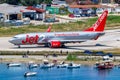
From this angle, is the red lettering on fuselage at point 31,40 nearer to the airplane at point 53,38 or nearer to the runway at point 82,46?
the airplane at point 53,38

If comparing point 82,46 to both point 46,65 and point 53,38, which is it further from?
point 46,65

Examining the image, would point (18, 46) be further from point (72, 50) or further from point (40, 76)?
point (40, 76)

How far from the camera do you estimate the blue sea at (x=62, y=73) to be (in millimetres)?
100625

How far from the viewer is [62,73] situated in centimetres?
10419

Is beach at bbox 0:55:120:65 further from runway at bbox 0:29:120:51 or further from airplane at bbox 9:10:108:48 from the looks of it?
airplane at bbox 9:10:108:48

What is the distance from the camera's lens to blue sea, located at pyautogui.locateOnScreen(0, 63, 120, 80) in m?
101

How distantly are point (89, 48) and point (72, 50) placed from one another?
16.1 feet

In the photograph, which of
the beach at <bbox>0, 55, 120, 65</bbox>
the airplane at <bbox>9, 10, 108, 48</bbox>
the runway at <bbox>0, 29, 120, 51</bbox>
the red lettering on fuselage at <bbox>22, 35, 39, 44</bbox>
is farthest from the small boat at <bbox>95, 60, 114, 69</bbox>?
the red lettering on fuselage at <bbox>22, 35, 39, 44</bbox>

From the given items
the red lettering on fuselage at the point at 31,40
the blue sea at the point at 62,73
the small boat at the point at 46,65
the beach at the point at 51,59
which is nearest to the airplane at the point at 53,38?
the red lettering on fuselage at the point at 31,40

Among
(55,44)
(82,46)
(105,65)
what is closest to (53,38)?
(55,44)

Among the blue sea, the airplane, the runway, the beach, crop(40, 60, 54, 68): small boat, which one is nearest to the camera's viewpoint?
the blue sea

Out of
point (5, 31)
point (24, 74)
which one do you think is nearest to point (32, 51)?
point (24, 74)

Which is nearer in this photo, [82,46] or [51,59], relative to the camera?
[51,59]

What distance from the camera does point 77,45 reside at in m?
134
